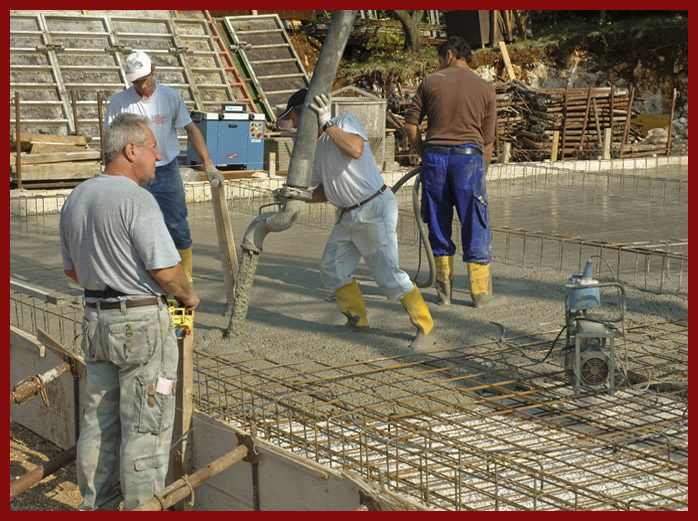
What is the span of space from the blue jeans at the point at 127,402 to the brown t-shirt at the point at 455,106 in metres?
3.26

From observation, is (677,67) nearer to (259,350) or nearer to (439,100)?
(439,100)

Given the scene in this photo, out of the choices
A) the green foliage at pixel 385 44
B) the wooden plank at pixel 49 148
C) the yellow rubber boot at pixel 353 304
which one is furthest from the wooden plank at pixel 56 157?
the green foliage at pixel 385 44

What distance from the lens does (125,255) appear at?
387 centimetres

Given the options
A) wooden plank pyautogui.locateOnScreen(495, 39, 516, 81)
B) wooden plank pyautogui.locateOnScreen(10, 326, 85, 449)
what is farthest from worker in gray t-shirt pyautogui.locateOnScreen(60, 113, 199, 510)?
wooden plank pyautogui.locateOnScreen(495, 39, 516, 81)

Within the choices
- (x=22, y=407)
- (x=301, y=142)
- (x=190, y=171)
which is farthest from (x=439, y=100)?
(x=190, y=171)

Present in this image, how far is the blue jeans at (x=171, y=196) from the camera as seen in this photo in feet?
21.9

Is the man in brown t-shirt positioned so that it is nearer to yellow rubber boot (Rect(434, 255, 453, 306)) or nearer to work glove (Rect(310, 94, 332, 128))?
yellow rubber boot (Rect(434, 255, 453, 306))

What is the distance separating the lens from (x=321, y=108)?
5715 millimetres

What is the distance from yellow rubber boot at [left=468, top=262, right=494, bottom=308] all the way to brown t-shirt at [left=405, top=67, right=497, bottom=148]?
34.6 inches

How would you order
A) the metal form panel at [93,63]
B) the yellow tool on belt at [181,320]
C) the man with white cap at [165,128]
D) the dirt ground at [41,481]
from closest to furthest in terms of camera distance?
the yellow tool on belt at [181,320] < the dirt ground at [41,481] < the man with white cap at [165,128] < the metal form panel at [93,63]

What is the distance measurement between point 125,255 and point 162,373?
0.54m

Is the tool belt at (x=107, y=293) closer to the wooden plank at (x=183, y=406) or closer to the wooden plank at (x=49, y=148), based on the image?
the wooden plank at (x=183, y=406)

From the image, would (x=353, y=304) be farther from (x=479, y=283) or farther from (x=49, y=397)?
(x=49, y=397)

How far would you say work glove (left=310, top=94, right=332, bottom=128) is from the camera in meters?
5.71
